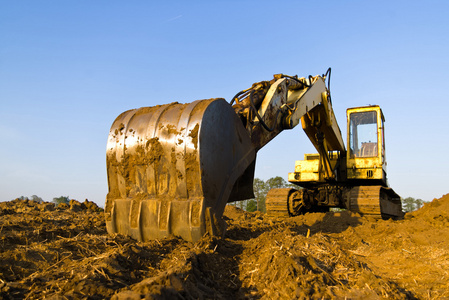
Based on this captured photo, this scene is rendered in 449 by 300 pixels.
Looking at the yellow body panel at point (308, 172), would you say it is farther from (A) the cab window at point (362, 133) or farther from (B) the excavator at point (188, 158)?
(B) the excavator at point (188, 158)

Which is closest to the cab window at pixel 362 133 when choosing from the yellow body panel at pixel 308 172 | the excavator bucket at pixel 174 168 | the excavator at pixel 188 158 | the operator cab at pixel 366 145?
the operator cab at pixel 366 145

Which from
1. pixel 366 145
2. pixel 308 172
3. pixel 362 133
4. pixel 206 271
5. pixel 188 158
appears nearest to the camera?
pixel 206 271

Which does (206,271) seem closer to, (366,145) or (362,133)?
(366,145)

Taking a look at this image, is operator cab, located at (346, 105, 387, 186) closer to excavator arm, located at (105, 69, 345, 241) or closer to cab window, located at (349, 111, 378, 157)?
cab window, located at (349, 111, 378, 157)

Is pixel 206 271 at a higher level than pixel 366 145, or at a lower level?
lower

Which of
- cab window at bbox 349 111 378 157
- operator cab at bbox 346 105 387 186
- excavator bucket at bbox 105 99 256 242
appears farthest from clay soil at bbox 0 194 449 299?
cab window at bbox 349 111 378 157

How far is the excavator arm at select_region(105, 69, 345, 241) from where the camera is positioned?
3.96m

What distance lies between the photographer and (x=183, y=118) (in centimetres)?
419

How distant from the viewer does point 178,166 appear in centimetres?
407

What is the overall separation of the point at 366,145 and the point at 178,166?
728 cm

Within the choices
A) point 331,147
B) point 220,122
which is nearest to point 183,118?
Result: point 220,122

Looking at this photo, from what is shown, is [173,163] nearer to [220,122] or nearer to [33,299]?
[220,122]

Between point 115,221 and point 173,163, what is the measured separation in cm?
107

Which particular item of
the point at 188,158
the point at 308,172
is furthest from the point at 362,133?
the point at 188,158
